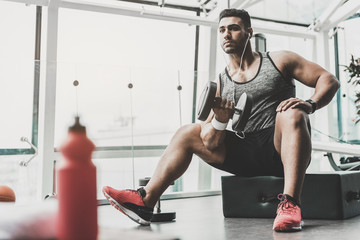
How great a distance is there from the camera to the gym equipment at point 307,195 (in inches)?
72.1

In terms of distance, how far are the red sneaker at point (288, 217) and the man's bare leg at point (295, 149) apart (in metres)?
0.04

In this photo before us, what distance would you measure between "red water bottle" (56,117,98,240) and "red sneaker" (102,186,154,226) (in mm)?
1235

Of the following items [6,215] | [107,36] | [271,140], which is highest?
[107,36]

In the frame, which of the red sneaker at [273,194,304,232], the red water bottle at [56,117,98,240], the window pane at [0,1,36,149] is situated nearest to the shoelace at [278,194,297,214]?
the red sneaker at [273,194,304,232]

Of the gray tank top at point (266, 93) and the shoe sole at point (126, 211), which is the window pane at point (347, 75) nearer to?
the gray tank top at point (266, 93)

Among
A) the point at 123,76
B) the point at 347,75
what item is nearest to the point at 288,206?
the point at 123,76

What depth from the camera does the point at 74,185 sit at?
0.48 meters

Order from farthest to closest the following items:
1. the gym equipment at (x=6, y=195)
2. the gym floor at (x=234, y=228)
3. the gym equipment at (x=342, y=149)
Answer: the gym equipment at (x=342, y=149) < the gym floor at (x=234, y=228) < the gym equipment at (x=6, y=195)

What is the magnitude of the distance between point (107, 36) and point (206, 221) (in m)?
2.62

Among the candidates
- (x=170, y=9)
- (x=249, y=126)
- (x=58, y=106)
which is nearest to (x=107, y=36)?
(x=170, y=9)

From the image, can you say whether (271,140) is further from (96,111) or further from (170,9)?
(170,9)

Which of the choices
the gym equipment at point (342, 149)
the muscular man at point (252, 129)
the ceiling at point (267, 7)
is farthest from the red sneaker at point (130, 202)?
the ceiling at point (267, 7)

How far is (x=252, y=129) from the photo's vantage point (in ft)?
6.12

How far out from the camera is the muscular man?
63.6 inches
